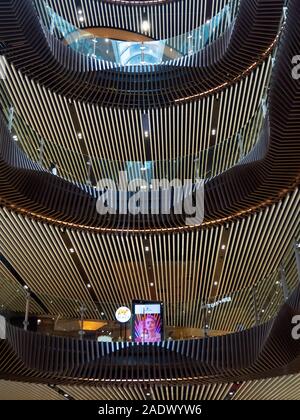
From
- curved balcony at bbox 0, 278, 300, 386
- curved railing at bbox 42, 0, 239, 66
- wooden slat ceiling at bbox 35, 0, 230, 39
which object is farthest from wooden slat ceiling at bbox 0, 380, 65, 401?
wooden slat ceiling at bbox 35, 0, 230, 39

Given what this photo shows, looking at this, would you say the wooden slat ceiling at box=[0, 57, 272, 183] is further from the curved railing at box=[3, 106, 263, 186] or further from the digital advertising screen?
the digital advertising screen

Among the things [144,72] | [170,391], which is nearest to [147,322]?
[170,391]

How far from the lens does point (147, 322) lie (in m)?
12.3

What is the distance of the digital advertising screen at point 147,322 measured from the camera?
1194cm

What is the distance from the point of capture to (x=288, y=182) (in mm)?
10375

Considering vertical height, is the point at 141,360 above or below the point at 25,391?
above

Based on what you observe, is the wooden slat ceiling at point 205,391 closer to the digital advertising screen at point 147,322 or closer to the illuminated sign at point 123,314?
the digital advertising screen at point 147,322

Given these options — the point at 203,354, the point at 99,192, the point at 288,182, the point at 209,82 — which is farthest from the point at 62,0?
the point at 203,354

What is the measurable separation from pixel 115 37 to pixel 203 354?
12955 mm

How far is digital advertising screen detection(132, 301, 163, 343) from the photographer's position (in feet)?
39.2

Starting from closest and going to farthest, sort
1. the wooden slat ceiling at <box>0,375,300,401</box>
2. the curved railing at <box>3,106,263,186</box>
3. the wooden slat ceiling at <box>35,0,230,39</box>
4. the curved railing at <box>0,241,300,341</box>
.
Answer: the curved railing at <box>0,241,300,341</box> < the curved railing at <box>3,106,263,186</box> < the wooden slat ceiling at <box>0,375,300,401</box> < the wooden slat ceiling at <box>35,0,230,39</box>

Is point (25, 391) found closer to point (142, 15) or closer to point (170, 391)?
point (170, 391)

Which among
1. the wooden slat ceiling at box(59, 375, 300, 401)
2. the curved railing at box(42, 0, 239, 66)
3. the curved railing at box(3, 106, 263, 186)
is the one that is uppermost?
the curved railing at box(42, 0, 239, 66)

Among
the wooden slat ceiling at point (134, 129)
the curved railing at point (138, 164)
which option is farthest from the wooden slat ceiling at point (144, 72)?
the curved railing at point (138, 164)
